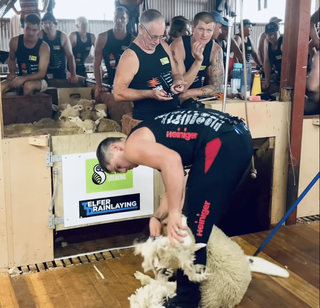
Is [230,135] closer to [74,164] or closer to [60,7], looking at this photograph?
[74,164]

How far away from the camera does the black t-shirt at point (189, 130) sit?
5.28 feet

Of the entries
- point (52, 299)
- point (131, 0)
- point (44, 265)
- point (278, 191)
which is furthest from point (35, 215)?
point (278, 191)

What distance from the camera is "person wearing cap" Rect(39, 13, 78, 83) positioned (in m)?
2.51

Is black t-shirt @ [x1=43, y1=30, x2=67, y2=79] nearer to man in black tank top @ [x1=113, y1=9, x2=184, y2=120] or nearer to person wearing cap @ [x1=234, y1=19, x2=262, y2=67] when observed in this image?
man in black tank top @ [x1=113, y1=9, x2=184, y2=120]

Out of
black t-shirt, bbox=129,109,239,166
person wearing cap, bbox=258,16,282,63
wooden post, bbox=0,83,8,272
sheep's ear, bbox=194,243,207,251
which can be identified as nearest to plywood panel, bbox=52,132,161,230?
wooden post, bbox=0,83,8,272

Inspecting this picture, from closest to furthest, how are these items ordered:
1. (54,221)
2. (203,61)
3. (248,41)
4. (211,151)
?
1. (211,151)
2. (54,221)
3. (203,61)
4. (248,41)

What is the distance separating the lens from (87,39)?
255 cm

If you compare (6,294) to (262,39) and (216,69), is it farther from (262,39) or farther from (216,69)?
(262,39)

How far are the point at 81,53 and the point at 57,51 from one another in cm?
15

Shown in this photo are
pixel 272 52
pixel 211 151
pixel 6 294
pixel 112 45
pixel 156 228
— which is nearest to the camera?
pixel 211 151

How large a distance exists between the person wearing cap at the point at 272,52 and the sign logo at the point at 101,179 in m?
1.16

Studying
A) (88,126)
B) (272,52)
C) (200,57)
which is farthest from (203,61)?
(88,126)

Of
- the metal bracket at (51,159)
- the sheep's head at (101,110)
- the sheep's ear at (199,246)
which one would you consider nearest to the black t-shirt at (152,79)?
the sheep's head at (101,110)

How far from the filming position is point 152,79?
83.4 inches
